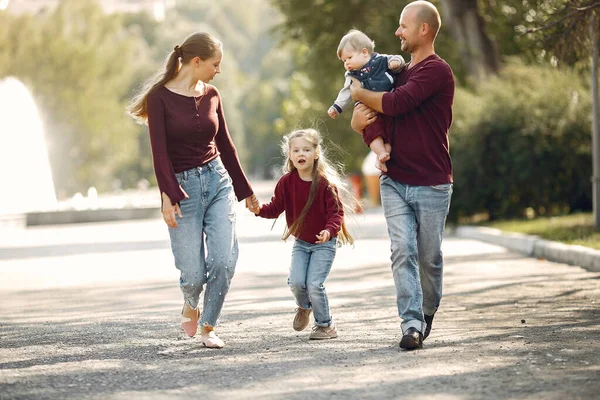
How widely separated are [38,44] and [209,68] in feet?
191

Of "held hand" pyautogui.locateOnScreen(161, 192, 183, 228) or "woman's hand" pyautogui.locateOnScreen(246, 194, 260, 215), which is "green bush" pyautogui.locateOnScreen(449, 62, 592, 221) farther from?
"held hand" pyautogui.locateOnScreen(161, 192, 183, 228)

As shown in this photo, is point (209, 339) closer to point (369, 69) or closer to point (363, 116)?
point (363, 116)

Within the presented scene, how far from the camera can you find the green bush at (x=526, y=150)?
21.6 metres

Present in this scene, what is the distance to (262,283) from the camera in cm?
1238

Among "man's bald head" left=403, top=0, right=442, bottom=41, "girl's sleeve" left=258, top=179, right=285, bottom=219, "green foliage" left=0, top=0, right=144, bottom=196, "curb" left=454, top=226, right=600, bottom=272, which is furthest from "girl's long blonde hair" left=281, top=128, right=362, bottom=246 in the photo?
"green foliage" left=0, top=0, right=144, bottom=196

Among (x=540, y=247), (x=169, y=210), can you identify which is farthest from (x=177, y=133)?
(x=540, y=247)

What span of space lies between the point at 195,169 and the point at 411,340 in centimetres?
171

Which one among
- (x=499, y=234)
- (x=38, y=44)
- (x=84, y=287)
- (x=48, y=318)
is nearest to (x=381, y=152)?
(x=48, y=318)

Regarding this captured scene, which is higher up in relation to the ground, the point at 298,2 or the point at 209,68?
the point at 298,2

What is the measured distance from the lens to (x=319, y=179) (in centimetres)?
796

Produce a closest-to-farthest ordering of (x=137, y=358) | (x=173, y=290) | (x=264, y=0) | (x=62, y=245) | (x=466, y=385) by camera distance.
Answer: (x=466, y=385) → (x=137, y=358) → (x=173, y=290) → (x=62, y=245) → (x=264, y=0)

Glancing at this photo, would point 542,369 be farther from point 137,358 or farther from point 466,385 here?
point 137,358

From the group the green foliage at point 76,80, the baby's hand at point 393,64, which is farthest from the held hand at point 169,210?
the green foliage at point 76,80

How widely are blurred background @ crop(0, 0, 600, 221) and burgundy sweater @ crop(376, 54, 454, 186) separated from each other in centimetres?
125
